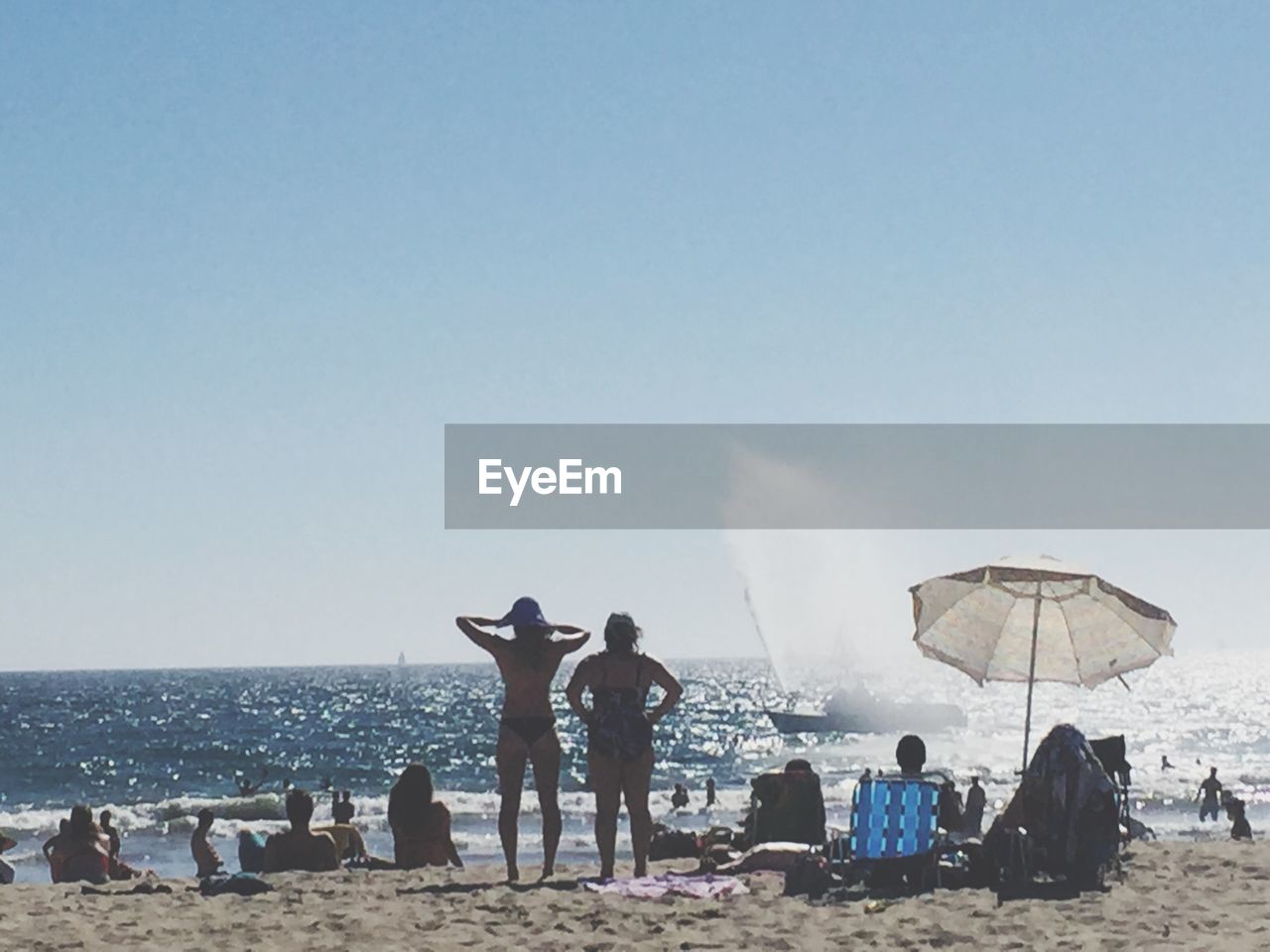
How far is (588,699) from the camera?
9445 millimetres

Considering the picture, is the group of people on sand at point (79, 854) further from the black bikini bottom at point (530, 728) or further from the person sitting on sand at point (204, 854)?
the black bikini bottom at point (530, 728)

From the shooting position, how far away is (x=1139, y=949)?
7.30 m

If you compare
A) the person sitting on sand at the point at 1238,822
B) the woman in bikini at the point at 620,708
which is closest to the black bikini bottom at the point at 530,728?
the woman in bikini at the point at 620,708

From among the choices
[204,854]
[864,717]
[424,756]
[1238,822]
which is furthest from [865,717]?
[204,854]

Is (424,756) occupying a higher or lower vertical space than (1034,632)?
lower

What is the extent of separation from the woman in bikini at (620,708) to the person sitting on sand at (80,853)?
16.3 feet

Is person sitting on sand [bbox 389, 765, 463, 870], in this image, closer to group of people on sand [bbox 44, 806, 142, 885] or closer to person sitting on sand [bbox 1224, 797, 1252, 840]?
group of people on sand [bbox 44, 806, 142, 885]

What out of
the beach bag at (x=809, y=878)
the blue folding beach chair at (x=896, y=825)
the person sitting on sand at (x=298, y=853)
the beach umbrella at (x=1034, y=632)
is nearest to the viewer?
the beach bag at (x=809, y=878)

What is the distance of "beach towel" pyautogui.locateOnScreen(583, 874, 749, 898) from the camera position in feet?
29.7

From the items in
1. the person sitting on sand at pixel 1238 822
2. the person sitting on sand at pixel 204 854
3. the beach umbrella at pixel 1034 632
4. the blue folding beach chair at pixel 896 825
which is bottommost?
the person sitting on sand at pixel 1238 822

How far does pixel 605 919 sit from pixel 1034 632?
548 cm

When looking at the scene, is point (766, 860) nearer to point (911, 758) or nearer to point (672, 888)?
point (911, 758)

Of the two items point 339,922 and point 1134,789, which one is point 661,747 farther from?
point 339,922

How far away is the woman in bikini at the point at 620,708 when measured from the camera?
30.3 feet
